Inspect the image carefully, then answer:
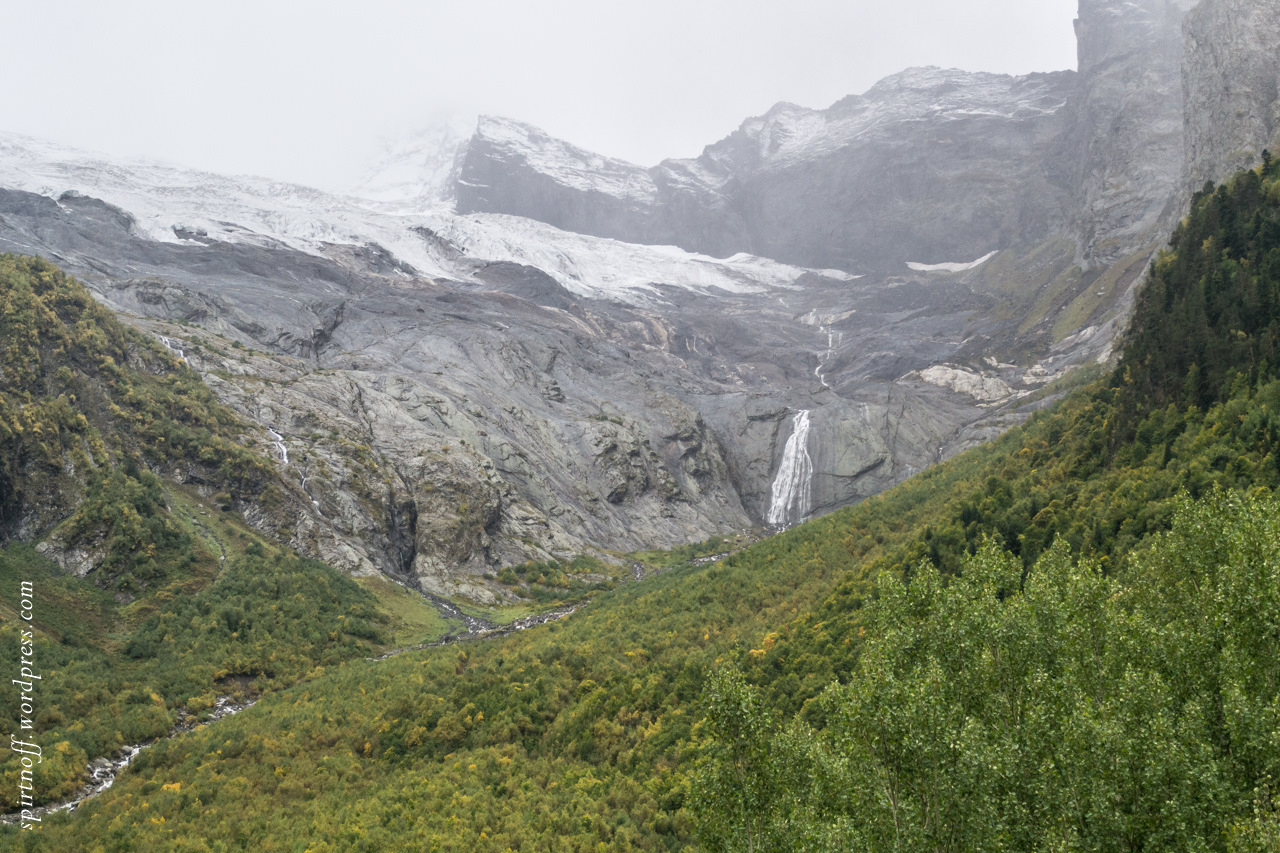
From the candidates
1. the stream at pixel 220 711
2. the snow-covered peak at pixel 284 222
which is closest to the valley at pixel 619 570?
the stream at pixel 220 711

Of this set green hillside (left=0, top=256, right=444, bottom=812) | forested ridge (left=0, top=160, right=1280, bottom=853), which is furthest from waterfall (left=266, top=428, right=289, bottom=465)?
forested ridge (left=0, top=160, right=1280, bottom=853)

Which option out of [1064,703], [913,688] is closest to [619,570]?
[913,688]

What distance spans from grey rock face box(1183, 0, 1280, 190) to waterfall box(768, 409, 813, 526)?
55944mm

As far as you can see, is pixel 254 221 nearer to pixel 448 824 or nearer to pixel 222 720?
pixel 222 720

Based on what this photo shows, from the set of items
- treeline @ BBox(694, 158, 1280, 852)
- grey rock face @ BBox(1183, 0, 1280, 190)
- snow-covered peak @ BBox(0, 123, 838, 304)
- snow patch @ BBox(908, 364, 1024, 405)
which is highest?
grey rock face @ BBox(1183, 0, 1280, 190)

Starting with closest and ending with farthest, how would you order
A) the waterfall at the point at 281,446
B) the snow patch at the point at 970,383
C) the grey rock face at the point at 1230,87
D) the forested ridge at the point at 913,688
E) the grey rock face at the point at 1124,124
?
1. the forested ridge at the point at 913,688
2. the waterfall at the point at 281,446
3. the grey rock face at the point at 1230,87
4. the snow patch at the point at 970,383
5. the grey rock face at the point at 1124,124

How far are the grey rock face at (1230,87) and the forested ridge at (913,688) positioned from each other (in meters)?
69.3

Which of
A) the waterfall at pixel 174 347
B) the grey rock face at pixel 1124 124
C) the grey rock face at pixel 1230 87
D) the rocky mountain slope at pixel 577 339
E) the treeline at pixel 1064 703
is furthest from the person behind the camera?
the grey rock face at pixel 1124 124

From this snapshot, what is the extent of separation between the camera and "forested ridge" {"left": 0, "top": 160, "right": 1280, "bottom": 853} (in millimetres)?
12469

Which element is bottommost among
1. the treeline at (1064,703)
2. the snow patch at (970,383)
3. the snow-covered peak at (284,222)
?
the treeline at (1064,703)

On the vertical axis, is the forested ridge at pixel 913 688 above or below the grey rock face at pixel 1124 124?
below

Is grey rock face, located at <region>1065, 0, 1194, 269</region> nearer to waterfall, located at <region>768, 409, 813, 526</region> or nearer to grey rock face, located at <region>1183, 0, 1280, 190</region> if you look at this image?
grey rock face, located at <region>1183, 0, 1280, 190</region>

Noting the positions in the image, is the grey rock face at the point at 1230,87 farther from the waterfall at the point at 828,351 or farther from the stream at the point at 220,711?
the stream at the point at 220,711

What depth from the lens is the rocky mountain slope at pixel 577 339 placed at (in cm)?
6338
